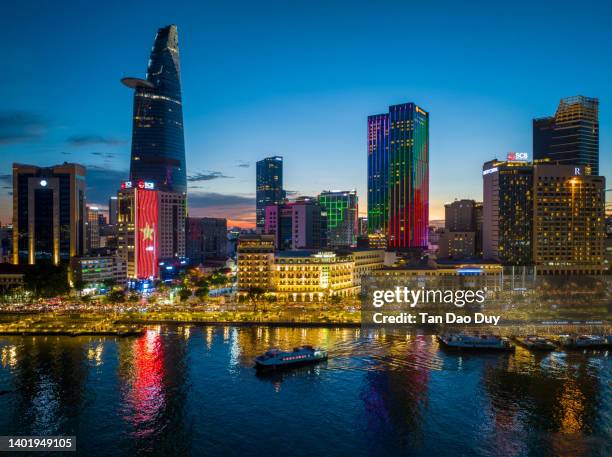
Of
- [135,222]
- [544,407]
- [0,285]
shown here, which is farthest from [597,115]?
[0,285]

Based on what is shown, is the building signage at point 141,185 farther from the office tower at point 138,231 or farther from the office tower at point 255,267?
the office tower at point 255,267

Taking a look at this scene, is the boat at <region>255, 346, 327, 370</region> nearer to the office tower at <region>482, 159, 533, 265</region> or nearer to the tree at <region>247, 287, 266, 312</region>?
the tree at <region>247, 287, 266, 312</region>

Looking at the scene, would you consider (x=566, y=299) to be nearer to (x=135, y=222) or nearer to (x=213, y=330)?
(x=213, y=330)

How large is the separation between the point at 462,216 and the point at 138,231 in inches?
3280

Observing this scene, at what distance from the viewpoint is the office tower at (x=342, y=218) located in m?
172

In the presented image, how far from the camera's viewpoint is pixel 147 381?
1286 inches

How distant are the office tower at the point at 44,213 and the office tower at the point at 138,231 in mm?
11230

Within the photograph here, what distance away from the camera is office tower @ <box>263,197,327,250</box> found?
132250 millimetres

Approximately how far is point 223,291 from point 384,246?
89.1 meters

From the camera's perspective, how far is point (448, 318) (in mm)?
52062

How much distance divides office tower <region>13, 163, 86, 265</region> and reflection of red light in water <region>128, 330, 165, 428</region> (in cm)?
5970

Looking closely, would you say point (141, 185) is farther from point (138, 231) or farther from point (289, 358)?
point (289, 358)

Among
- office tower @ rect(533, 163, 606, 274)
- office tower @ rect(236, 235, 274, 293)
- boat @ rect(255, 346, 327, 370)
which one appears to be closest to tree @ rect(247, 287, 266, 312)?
office tower @ rect(236, 235, 274, 293)

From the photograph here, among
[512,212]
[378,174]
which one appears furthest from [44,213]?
[378,174]
